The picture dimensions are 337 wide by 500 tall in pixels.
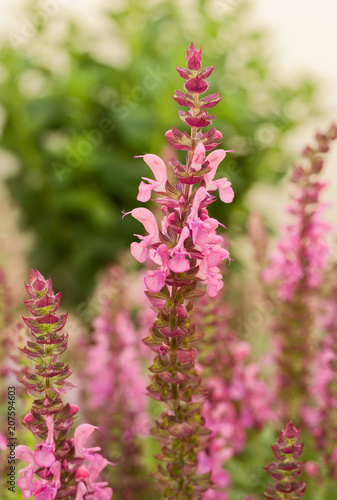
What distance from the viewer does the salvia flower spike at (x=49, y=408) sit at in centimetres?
36

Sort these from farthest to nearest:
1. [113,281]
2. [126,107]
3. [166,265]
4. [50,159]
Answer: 1. [50,159]
2. [126,107]
3. [113,281]
4. [166,265]

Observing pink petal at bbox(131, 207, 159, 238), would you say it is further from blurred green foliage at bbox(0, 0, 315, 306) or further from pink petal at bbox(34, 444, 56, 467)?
blurred green foliage at bbox(0, 0, 315, 306)

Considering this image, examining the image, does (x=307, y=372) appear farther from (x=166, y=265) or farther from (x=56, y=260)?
(x=56, y=260)

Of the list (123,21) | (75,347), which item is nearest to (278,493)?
(75,347)

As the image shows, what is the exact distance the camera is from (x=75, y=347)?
86cm

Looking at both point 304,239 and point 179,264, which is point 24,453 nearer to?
point 179,264

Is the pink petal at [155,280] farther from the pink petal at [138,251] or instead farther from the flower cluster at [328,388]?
the flower cluster at [328,388]

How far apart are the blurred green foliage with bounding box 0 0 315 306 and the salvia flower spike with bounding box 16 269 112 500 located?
1586 mm

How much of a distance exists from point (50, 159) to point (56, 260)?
0.34 meters

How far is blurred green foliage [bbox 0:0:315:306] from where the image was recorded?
2.02 metres

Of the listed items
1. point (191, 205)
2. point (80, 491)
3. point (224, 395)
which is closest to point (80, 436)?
point (80, 491)

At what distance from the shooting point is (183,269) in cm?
36

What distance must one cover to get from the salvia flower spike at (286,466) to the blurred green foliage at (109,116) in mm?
1568

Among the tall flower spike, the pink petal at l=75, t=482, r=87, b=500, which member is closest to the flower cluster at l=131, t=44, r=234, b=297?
the tall flower spike
